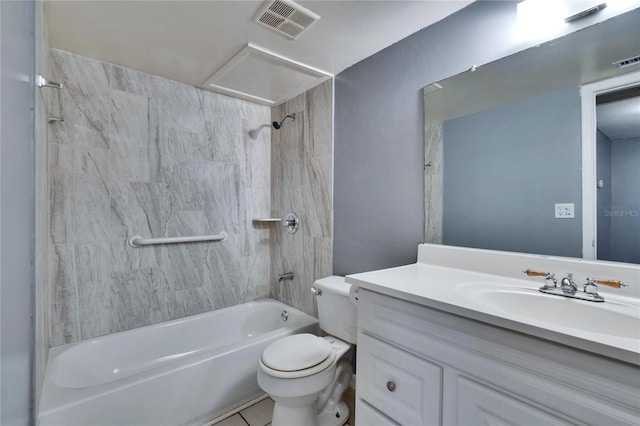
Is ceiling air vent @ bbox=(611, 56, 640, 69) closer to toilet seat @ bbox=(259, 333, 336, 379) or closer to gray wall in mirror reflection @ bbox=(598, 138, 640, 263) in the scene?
gray wall in mirror reflection @ bbox=(598, 138, 640, 263)

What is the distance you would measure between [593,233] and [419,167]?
0.74 meters

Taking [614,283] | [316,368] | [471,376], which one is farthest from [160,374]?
[614,283]

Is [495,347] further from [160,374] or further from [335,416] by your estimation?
[160,374]

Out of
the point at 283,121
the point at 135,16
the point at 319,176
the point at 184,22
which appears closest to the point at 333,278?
the point at 319,176

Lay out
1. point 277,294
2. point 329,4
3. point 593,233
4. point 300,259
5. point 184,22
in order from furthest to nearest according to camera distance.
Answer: point 277,294 < point 300,259 < point 184,22 < point 329,4 < point 593,233

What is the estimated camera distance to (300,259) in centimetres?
224

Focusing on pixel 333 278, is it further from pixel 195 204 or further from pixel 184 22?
pixel 184 22

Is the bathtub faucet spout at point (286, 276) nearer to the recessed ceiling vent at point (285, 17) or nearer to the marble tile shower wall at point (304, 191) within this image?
the marble tile shower wall at point (304, 191)

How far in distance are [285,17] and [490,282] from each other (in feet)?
4.96

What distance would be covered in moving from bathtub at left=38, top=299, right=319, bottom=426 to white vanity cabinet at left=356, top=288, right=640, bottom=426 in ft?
2.82

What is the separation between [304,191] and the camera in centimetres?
221

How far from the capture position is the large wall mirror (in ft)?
3.03

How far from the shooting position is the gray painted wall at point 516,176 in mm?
1022

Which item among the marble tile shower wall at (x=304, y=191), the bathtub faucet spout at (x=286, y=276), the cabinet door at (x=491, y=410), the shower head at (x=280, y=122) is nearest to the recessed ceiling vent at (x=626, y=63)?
the cabinet door at (x=491, y=410)
